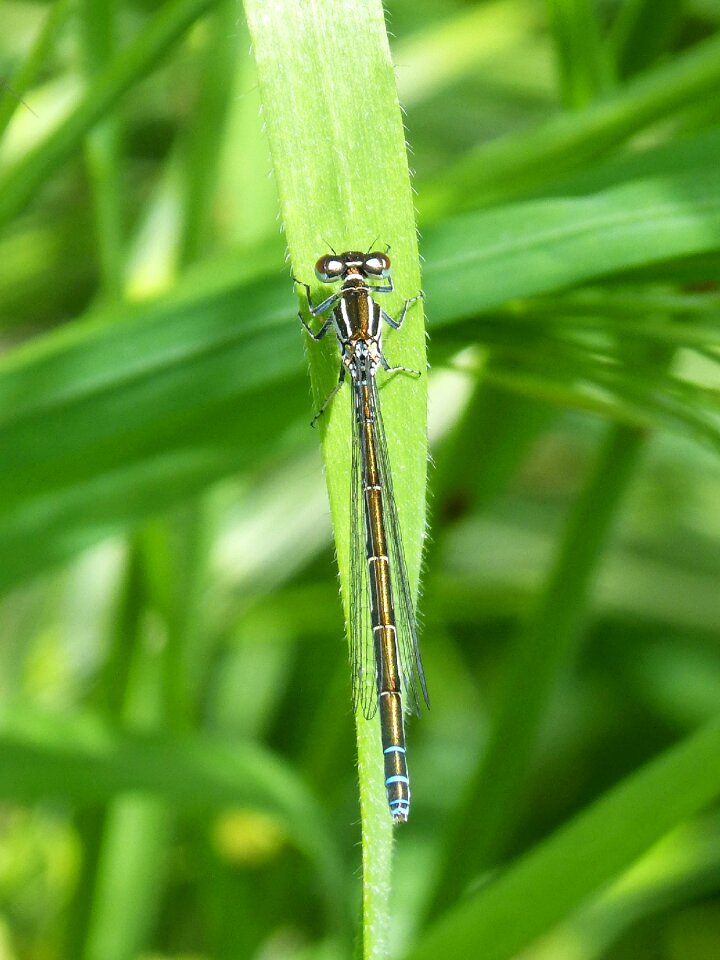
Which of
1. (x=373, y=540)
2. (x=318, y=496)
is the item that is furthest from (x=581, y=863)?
(x=318, y=496)

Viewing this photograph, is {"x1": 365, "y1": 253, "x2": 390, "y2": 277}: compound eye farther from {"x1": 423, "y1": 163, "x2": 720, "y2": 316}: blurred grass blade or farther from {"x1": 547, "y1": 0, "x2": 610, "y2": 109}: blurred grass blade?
{"x1": 547, "y1": 0, "x2": 610, "y2": 109}: blurred grass blade

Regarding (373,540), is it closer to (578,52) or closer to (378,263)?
(378,263)

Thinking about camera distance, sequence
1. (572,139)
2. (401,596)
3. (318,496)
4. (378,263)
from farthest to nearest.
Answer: (318,496)
(572,139)
(401,596)
(378,263)

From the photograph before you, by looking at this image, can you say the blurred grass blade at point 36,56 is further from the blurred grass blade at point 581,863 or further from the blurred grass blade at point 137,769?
the blurred grass blade at point 581,863

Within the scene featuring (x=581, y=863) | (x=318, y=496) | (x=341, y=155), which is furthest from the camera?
(x=318, y=496)

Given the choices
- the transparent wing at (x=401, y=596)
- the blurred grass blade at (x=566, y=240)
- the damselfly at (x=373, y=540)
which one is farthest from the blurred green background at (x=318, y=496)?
the transparent wing at (x=401, y=596)

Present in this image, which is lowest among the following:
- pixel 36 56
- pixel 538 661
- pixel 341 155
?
pixel 538 661

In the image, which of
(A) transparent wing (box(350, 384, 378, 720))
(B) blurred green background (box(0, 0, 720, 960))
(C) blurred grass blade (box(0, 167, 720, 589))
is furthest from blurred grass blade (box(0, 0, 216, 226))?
(A) transparent wing (box(350, 384, 378, 720))

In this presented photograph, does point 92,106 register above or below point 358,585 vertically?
above

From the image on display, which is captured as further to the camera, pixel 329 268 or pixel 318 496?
pixel 318 496
